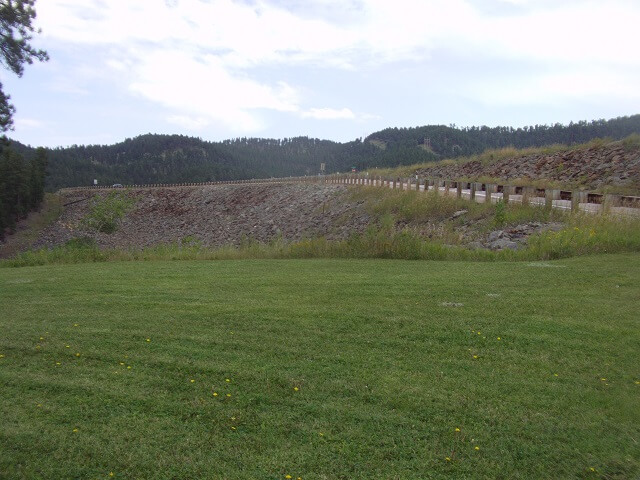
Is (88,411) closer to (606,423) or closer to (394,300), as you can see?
(606,423)

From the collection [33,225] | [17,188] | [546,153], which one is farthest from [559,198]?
[33,225]

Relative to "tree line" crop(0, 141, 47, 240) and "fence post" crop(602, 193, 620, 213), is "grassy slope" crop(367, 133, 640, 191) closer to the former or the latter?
"fence post" crop(602, 193, 620, 213)

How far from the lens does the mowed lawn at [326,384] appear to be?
3.72m

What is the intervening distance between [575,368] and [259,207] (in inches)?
2426

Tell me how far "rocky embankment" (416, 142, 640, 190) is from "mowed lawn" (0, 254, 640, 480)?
2053cm

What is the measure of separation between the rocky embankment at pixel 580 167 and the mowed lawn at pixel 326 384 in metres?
20.5

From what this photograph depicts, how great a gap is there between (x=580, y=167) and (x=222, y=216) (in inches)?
1851

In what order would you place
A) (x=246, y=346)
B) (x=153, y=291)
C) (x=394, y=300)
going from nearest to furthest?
(x=246, y=346)
(x=394, y=300)
(x=153, y=291)

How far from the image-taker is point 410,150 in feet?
530

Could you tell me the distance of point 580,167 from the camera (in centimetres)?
3102

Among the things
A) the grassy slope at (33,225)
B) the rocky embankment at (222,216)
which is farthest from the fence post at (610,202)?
the grassy slope at (33,225)

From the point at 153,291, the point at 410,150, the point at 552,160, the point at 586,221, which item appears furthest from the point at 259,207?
the point at 410,150

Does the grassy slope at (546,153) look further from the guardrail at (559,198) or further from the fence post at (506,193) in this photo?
the fence post at (506,193)

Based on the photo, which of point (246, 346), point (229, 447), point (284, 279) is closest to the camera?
point (229, 447)
